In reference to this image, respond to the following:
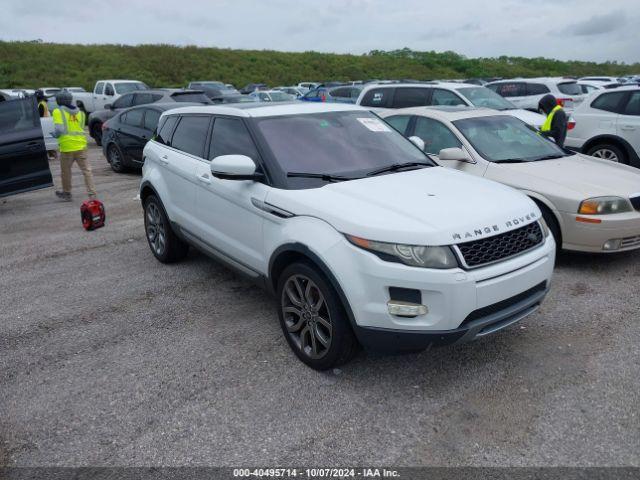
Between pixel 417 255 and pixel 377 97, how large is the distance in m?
8.58

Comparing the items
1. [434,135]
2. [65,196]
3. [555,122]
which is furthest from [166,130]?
[555,122]

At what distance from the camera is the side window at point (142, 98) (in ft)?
53.9

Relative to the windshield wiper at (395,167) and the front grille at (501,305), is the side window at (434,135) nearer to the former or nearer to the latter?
the windshield wiper at (395,167)

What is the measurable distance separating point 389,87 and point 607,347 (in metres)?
8.07

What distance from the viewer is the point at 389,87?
36.1ft

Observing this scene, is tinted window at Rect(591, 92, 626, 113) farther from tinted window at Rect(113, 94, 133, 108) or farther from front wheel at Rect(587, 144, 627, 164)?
tinted window at Rect(113, 94, 133, 108)

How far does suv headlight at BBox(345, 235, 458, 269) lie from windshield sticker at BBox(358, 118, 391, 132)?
67.6 inches

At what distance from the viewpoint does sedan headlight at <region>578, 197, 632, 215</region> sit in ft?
16.9

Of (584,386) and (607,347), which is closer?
(584,386)

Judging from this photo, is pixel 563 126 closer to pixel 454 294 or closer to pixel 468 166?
pixel 468 166

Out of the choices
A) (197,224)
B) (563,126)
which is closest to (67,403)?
(197,224)

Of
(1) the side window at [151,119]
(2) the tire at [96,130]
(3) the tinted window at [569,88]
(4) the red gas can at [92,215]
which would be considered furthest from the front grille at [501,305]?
(2) the tire at [96,130]

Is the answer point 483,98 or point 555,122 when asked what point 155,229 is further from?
point 483,98

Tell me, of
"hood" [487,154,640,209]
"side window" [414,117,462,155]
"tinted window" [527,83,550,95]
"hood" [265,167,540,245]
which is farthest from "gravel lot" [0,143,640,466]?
"tinted window" [527,83,550,95]
